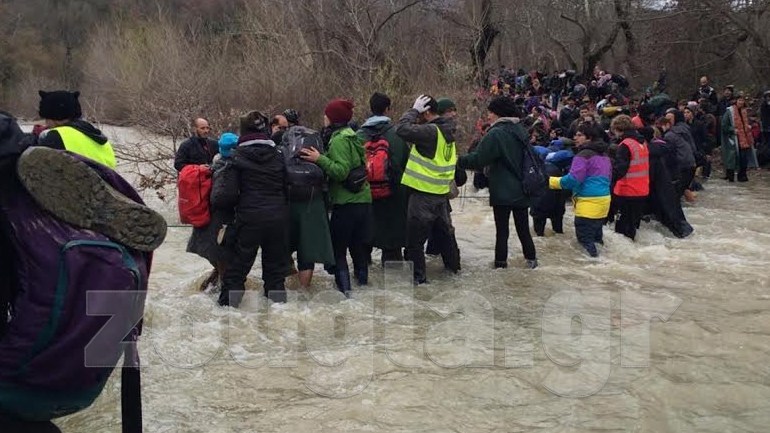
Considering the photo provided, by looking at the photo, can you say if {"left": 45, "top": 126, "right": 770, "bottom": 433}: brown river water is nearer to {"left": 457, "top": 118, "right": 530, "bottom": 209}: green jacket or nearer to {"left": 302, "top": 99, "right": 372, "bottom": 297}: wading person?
{"left": 302, "top": 99, "right": 372, "bottom": 297}: wading person

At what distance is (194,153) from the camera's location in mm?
6699

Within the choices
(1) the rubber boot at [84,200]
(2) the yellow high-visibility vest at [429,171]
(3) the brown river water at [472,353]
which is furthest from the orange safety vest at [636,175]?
(1) the rubber boot at [84,200]

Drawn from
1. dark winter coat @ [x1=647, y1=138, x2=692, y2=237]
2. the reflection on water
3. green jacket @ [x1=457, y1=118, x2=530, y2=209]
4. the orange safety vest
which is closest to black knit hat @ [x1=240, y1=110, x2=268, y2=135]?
→ the reflection on water

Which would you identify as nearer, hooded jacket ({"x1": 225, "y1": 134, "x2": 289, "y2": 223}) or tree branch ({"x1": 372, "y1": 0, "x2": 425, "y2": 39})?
hooded jacket ({"x1": 225, "y1": 134, "x2": 289, "y2": 223})

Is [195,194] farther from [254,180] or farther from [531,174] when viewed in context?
[531,174]

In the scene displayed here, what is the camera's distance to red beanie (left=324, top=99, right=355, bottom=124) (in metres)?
6.46

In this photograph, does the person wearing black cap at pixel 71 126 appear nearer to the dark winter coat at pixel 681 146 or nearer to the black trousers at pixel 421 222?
the black trousers at pixel 421 222

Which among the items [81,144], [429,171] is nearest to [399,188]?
[429,171]

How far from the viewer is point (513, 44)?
40781 mm

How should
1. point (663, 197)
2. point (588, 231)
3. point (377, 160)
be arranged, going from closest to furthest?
point (377, 160) → point (588, 231) → point (663, 197)

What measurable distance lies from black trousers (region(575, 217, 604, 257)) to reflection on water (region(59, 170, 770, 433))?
36 cm

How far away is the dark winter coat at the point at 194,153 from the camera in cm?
665

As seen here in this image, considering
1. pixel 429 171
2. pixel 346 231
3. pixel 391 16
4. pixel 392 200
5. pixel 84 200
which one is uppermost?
pixel 391 16

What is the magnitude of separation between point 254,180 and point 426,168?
1726mm
